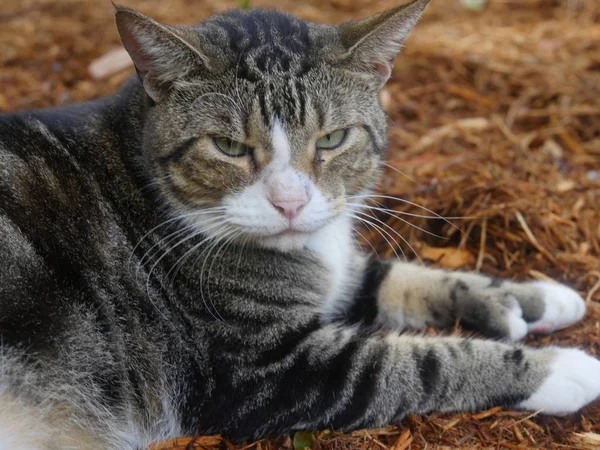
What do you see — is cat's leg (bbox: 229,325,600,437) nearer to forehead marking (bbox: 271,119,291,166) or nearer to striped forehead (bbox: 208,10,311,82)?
forehead marking (bbox: 271,119,291,166)

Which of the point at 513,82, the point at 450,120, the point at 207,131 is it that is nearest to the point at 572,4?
the point at 513,82

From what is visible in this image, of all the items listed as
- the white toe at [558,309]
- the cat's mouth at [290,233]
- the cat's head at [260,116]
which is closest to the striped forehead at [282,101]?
the cat's head at [260,116]

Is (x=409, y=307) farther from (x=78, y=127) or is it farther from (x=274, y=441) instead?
(x=78, y=127)

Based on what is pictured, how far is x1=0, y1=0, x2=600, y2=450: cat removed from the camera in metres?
2.15

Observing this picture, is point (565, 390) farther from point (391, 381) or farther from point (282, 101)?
point (282, 101)

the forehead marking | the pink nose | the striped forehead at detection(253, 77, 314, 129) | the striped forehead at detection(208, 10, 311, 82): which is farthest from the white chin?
the striped forehead at detection(208, 10, 311, 82)

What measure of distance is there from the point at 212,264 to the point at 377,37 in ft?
3.10

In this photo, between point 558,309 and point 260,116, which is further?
point 558,309

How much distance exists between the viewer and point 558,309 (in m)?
2.67

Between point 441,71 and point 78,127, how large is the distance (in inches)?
111

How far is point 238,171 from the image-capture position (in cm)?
218

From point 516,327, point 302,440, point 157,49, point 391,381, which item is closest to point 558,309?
point 516,327

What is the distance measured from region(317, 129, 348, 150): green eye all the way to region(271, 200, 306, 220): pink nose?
25cm

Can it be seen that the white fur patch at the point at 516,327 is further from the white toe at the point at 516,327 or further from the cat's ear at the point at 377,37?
the cat's ear at the point at 377,37
